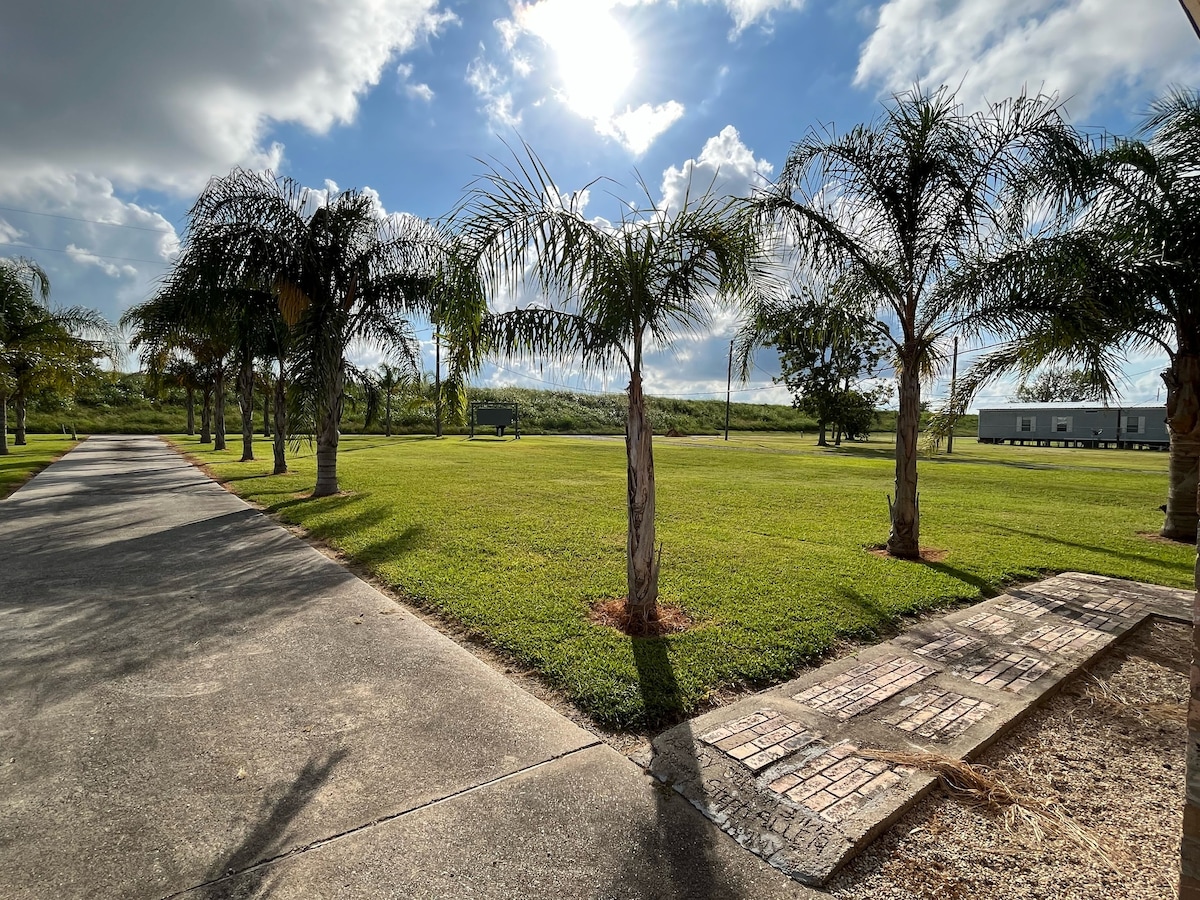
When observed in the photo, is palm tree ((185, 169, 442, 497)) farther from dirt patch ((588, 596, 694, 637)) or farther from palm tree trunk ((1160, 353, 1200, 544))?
palm tree trunk ((1160, 353, 1200, 544))

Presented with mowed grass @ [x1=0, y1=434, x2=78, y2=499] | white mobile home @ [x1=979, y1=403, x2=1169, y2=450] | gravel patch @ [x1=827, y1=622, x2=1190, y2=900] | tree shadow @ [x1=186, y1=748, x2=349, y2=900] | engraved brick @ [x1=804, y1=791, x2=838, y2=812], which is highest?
white mobile home @ [x1=979, y1=403, x2=1169, y2=450]

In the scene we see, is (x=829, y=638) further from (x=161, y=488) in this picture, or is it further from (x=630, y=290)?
(x=161, y=488)

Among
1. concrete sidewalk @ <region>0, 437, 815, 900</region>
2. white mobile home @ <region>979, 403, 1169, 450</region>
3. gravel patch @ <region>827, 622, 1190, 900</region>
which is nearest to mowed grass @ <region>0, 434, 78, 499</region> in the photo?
concrete sidewalk @ <region>0, 437, 815, 900</region>

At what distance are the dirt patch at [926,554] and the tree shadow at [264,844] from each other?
6578 mm

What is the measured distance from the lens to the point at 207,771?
2.71 m

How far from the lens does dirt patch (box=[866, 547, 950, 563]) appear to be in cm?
723

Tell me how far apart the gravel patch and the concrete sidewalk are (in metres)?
0.53

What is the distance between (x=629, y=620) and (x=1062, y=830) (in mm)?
2776

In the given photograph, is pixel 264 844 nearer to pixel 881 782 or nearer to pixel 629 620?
pixel 881 782

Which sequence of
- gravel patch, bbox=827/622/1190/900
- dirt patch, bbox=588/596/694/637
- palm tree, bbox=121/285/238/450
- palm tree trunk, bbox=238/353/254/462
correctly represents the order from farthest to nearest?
palm tree trunk, bbox=238/353/254/462
palm tree, bbox=121/285/238/450
dirt patch, bbox=588/596/694/637
gravel patch, bbox=827/622/1190/900

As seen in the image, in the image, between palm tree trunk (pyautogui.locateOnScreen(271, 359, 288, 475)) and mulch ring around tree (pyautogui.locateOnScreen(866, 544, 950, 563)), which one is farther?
palm tree trunk (pyautogui.locateOnScreen(271, 359, 288, 475))

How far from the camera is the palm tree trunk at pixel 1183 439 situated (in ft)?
27.7

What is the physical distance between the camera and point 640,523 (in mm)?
4695

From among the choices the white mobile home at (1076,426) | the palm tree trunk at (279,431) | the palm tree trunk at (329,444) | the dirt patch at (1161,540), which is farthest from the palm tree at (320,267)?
the white mobile home at (1076,426)
